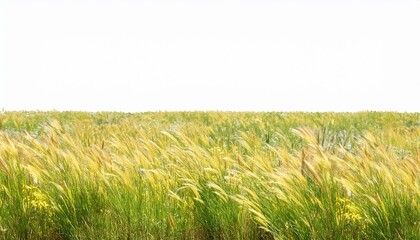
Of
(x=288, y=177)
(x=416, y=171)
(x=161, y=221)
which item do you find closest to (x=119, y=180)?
(x=161, y=221)

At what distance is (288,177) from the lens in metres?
3.27

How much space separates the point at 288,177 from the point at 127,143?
2301mm

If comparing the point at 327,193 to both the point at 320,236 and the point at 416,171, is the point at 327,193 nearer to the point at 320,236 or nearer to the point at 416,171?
the point at 320,236

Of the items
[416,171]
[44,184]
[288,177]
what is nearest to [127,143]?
[44,184]

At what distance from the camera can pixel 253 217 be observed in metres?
3.57

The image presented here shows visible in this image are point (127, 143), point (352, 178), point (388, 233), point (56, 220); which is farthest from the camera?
point (127, 143)

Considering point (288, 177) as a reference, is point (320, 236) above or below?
below

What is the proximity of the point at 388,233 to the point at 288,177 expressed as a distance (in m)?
0.69

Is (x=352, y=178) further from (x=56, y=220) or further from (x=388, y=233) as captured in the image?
(x=56, y=220)

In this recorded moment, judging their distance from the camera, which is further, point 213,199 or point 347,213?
point 213,199

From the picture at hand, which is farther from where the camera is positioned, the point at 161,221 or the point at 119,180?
the point at 119,180

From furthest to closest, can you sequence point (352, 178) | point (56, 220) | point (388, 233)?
point (56, 220)
point (352, 178)
point (388, 233)

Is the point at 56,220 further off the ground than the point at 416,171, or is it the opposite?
the point at 416,171

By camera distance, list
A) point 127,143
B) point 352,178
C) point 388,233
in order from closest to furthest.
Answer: point 388,233
point 352,178
point 127,143
